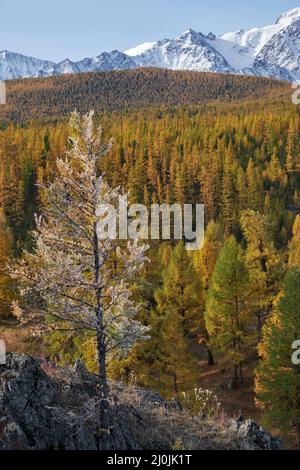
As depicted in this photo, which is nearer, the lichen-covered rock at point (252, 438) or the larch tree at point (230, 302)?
the lichen-covered rock at point (252, 438)

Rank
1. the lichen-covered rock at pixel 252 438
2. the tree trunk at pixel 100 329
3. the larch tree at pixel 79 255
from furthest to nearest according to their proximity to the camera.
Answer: the lichen-covered rock at pixel 252 438, the tree trunk at pixel 100 329, the larch tree at pixel 79 255

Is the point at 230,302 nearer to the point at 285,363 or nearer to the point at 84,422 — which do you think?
the point at 285,363

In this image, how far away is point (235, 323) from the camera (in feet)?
96.5

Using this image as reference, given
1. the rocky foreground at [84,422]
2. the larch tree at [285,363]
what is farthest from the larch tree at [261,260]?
the rocky foreground at [84,422]

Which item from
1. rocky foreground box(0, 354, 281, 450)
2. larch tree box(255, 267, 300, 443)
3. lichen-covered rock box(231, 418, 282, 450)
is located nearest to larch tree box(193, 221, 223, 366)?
larch tree box(255, 267, 300, 443)

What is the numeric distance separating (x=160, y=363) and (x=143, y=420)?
14.7m

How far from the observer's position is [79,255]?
10484mm

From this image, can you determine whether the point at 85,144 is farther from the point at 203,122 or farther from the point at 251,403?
the point at 203,122

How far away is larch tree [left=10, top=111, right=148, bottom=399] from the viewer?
10141 millimetres

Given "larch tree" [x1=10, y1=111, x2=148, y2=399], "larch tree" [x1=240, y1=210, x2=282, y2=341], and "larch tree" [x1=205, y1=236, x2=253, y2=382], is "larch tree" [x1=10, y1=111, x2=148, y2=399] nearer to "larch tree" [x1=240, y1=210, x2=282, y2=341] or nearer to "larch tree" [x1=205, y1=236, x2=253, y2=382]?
"larch tree" [x1=205, y1=236, x2=253, y2=382]

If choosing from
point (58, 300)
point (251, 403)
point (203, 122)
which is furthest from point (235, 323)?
point (203, 122)

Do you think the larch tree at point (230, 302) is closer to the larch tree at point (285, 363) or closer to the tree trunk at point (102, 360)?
the larch tree at point (285, 363)

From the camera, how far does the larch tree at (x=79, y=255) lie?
10.1 meters

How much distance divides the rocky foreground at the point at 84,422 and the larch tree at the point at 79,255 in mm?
904
